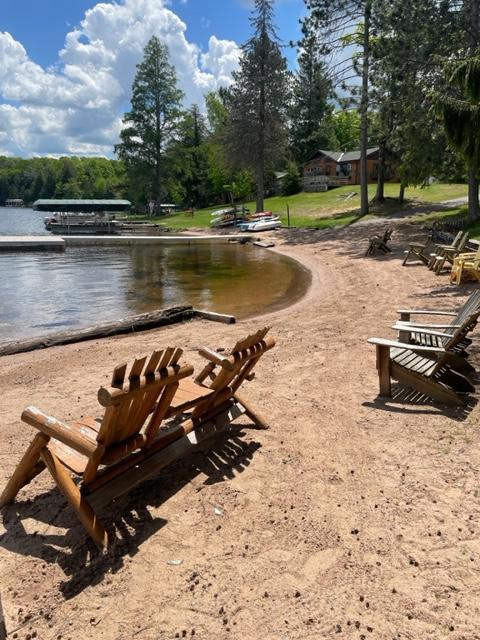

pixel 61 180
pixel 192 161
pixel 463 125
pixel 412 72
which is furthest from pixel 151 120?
pixel 61 180

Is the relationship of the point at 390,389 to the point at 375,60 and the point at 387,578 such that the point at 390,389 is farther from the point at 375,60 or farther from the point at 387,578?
the point at 375,60

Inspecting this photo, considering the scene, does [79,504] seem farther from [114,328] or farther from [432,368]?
[114,328]

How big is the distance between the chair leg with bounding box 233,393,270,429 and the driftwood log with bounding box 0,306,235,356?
5236mm

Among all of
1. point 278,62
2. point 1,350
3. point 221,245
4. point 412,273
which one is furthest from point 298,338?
point 278,62

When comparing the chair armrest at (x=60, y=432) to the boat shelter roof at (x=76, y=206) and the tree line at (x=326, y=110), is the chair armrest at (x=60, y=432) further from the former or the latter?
the boat shelter roof at (x=76, y=206)

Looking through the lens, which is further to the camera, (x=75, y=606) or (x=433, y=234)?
(x=433, y=234)

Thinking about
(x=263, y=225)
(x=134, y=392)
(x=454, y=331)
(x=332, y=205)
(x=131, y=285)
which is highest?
(x=332, y=205)

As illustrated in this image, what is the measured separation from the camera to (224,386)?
14.7 ft

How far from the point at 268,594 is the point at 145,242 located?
1342 inches

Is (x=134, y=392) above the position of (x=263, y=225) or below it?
below

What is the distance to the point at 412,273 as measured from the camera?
1547 cm

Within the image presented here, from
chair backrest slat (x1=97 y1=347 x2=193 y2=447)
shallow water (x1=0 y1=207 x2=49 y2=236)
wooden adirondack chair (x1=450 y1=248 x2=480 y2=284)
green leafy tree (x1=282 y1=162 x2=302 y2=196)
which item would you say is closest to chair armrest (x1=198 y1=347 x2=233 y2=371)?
chair backrest slat (x1=97 y1=347 x2=193 y2=447)

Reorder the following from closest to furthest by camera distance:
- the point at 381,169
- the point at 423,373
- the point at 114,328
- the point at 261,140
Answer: the point at 423,373, the point at 114,328, the point at 381,169, the point at 261,140

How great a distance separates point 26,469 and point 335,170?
A: 2458 inches
